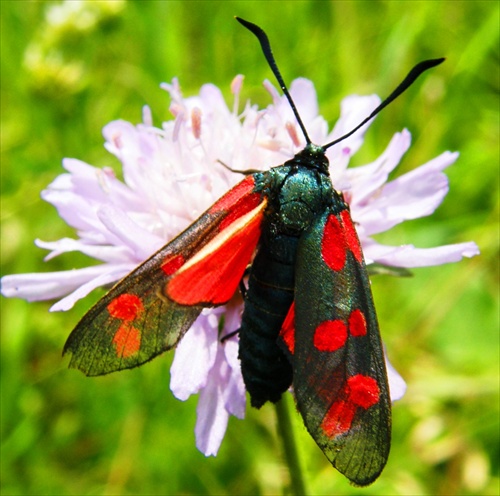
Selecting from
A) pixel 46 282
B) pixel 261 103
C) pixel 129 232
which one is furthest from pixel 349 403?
pixel 261 103

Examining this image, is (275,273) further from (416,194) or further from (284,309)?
(416,194)

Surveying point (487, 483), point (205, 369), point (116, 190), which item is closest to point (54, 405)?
point (116, 190)

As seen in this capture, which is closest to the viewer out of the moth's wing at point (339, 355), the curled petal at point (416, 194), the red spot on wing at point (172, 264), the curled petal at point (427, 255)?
the moth's wing at point (339, 355)

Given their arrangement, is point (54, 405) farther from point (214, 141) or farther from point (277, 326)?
point (277, 326)

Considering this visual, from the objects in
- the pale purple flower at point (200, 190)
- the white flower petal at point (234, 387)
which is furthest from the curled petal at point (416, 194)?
the white flower petal at point (234, 387)

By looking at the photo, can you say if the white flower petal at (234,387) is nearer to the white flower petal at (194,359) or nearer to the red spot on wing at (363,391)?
the white flower petal at (194,359)

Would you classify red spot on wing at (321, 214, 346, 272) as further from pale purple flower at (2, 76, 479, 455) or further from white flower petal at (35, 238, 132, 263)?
white flower petal at (35, 238, 132, 263)
